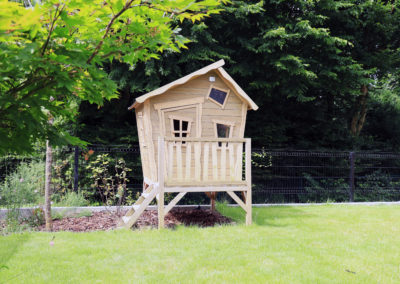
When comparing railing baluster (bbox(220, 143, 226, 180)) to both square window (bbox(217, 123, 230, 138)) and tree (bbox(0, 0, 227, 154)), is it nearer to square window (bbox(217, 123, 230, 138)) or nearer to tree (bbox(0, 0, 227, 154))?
square window (bbox(217, 123, 230, 138))

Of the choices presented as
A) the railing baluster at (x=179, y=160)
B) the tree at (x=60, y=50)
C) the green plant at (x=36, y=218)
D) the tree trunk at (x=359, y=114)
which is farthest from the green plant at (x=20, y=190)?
the tree trunk at (x=359, y=114)

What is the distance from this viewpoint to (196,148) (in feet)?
21.3

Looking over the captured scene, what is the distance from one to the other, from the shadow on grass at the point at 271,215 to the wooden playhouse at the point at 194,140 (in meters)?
0.64

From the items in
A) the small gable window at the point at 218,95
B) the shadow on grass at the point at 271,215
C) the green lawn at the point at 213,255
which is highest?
the small gable window at the point at 218,95

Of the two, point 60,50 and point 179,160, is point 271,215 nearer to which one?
point 179,160

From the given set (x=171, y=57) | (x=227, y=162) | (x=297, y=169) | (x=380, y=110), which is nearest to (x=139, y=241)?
(x=227, y=162)

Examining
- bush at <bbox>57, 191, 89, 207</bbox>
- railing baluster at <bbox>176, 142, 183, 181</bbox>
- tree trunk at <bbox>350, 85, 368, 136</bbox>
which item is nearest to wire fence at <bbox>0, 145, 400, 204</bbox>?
bush at <bbox>57, 191, 89, 207</bbox>

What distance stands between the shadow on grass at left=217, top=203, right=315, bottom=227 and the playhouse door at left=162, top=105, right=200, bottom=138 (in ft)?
6.99

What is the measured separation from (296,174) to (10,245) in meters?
9.69

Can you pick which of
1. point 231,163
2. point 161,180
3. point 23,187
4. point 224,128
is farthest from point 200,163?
point 23,187

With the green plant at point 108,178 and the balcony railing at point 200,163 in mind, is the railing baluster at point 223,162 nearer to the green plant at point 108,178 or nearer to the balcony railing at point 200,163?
the balcony railing at point 200,163

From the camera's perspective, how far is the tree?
150cm

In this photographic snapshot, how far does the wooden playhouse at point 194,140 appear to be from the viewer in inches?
247

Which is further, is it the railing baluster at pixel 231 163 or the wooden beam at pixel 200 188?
the railing baluster at pixel 231 163
